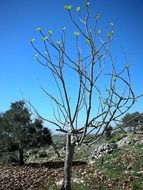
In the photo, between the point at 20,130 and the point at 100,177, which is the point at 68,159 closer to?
the point at 100,177

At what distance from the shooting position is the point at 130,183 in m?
12.9

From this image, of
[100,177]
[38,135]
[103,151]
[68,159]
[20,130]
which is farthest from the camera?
[38,135]

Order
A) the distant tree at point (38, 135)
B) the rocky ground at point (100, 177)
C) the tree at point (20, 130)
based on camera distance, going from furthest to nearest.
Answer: the distant tree at point (38, 135)
the tree at point (20, 130)
the rocky ground at point (100, 177)

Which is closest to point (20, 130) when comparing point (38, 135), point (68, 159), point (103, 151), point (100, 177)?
point (38, 135)

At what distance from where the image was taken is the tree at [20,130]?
26422 mm

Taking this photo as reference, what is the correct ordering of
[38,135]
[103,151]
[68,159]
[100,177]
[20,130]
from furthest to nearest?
[38,135]
[20,130]
[103,151]
[100,177]
[68,159]

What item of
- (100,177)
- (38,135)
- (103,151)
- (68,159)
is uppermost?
(38,135)

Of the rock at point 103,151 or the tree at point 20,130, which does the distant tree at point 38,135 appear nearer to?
the tree at point 20,130

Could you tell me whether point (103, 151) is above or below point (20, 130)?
below

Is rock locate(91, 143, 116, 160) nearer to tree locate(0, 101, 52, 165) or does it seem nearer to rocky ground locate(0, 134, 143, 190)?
rocky ground locate(0, 134, 143, 190)

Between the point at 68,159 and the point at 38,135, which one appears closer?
the point at 68,159

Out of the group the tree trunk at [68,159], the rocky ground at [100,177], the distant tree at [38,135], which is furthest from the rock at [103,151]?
the tree trunk at [68,159]

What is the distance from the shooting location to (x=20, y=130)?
26.5 metres

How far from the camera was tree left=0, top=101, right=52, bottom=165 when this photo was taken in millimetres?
26422
